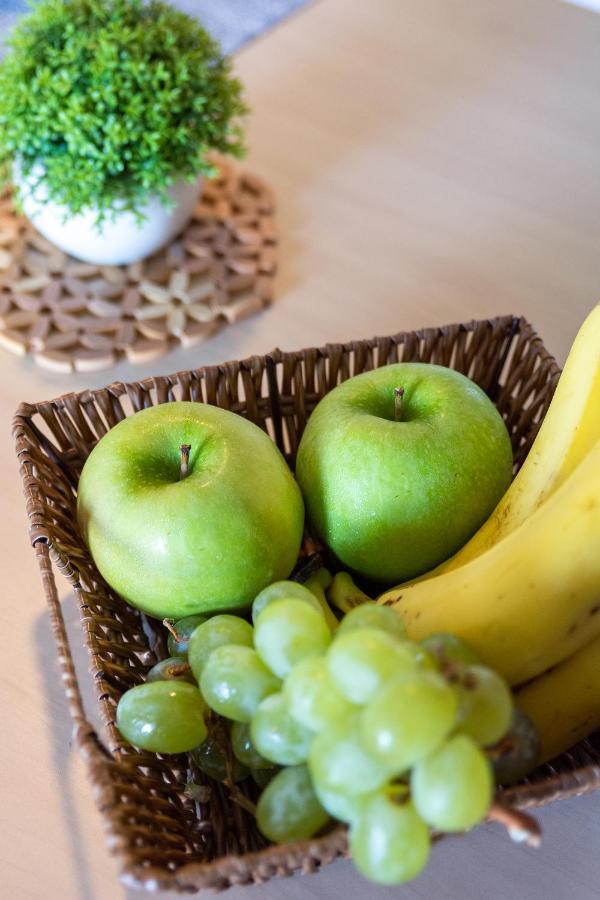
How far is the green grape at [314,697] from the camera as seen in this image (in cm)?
40

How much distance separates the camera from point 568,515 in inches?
19.6

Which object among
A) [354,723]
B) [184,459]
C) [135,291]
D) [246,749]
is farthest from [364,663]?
[135,291]

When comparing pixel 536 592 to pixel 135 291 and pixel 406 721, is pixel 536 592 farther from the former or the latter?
pixel 135 291

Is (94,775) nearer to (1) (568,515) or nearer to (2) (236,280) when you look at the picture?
(1) (568,515)

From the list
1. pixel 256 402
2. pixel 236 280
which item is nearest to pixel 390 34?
pixel 236 280

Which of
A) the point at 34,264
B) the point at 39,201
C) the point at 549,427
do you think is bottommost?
the point at 34,264

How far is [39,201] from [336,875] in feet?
2.20

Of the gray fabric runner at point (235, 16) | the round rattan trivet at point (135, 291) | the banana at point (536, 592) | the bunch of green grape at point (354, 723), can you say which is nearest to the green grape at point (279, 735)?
the bunch of green grape at point (354, 723)

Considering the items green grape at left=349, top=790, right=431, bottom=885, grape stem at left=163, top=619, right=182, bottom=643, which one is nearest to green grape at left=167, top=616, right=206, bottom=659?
grape stem at left=163, top=619, right=182, bottom=643

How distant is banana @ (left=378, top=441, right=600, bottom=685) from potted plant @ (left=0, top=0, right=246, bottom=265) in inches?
20.7

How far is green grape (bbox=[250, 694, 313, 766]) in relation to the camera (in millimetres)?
429

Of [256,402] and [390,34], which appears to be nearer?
[256,402]

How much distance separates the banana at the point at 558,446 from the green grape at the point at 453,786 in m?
0.24

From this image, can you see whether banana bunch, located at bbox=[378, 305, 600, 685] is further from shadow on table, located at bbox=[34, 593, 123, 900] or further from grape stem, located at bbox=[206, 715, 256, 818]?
shadow on table, located at bbox=[34, 593, 123, 900]
